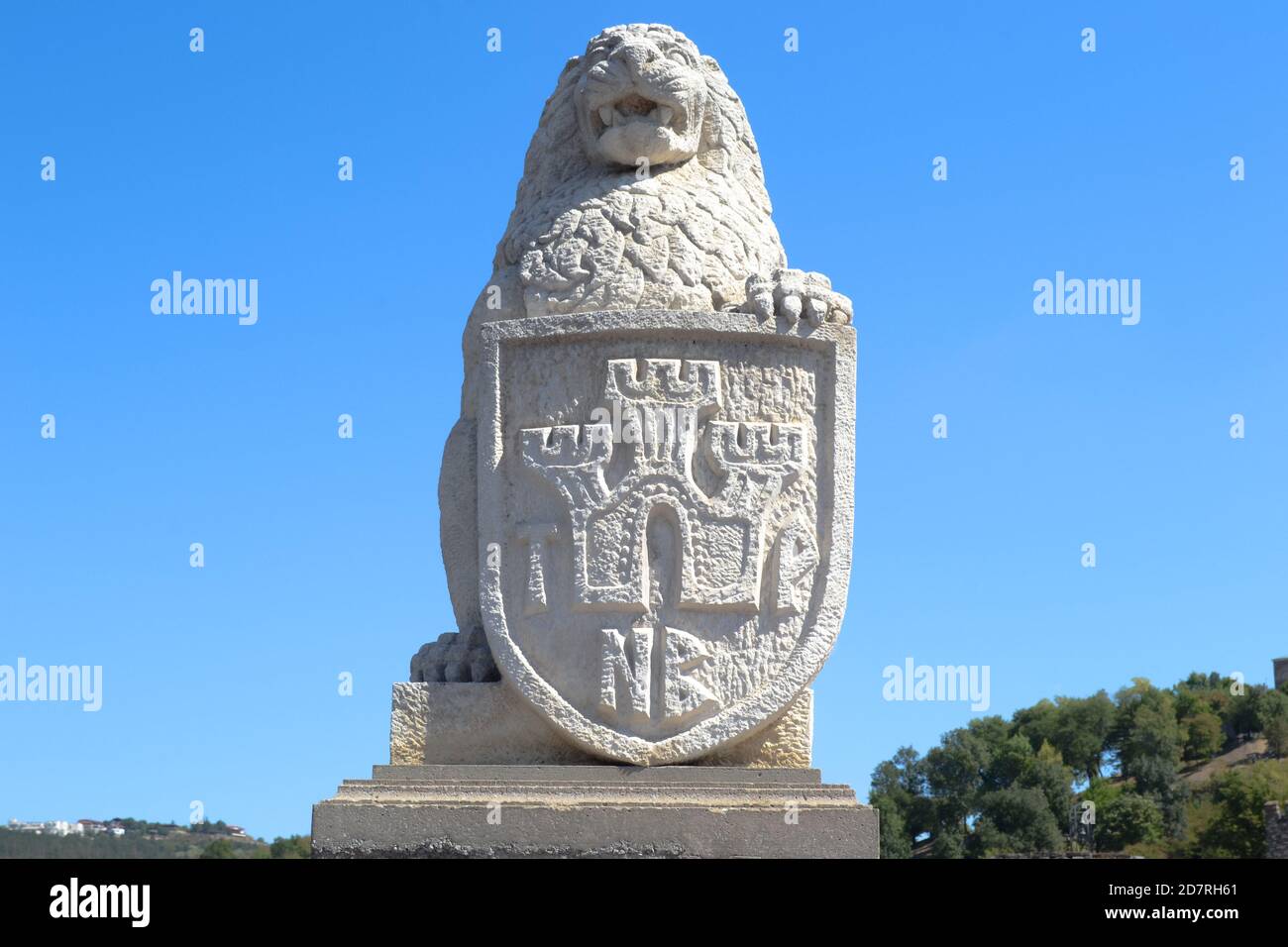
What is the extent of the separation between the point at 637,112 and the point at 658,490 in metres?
1.88

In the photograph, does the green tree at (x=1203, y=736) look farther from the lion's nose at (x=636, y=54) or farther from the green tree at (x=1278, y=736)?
the lion's nose at (x=636, y=54)

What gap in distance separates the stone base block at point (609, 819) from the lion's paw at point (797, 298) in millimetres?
1904

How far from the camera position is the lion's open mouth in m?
8.10

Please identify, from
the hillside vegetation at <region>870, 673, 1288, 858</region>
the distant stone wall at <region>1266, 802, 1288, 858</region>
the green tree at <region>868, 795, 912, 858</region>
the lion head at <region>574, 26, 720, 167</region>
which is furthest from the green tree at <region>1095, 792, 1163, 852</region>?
the lion head at <region>574, 26, 720, 167</region>

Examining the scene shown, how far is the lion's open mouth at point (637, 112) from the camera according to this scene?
26.6ft

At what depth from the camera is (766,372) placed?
750 centimetres

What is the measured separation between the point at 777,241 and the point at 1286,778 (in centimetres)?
3968

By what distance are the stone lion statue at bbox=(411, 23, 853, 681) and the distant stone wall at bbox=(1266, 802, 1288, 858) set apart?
28.6 m

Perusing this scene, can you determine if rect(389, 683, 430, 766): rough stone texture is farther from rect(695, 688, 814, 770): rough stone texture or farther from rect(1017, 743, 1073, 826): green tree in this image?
rect(1017, 743, 1073, 826): green tree

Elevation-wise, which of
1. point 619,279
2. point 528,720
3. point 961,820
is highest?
point 619,279
